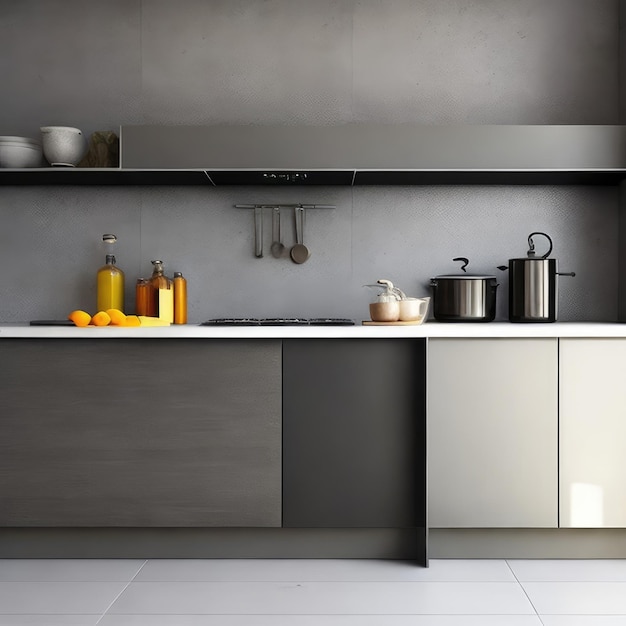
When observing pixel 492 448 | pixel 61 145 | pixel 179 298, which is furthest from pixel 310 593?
pixel 61 145

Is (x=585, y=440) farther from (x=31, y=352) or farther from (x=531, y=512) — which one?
(x=31, y=352)

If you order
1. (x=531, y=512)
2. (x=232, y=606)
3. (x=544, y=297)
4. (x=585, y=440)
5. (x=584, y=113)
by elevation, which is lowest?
(x=232, y=606)

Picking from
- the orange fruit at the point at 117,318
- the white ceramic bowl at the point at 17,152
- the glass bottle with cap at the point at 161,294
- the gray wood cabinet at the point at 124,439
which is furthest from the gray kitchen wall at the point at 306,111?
the gray wood cabinet at the point at 124,439

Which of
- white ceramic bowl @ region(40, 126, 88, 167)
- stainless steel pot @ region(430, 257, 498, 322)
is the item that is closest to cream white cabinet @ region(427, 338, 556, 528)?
stainless steel pot @ region(430, 257, 498, 322)

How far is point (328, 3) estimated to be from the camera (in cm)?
307

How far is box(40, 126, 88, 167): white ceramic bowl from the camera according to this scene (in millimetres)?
2805

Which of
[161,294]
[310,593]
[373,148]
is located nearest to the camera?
[310,593]

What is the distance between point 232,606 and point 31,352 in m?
1.12

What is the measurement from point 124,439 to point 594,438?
166cm

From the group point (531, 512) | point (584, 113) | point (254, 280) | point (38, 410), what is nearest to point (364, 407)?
point (531, 512)

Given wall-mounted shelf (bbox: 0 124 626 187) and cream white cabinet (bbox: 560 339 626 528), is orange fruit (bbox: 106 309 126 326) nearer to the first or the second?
wall-mounted shelf (bbox: 0 124 626 187)

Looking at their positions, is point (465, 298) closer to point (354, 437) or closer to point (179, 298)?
point (354, 437)

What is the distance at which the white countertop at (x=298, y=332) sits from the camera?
2.42 metres

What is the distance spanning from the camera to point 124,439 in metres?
2.44
